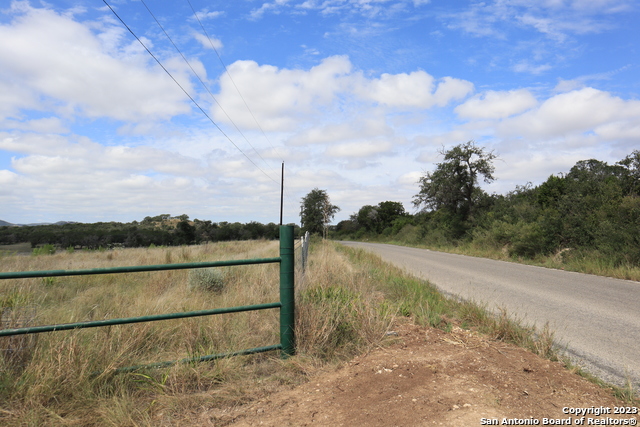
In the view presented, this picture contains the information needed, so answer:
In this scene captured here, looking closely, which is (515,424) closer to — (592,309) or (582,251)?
(592,309)

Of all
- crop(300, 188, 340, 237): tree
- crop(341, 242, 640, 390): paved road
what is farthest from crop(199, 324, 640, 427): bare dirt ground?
crop(300, 188, 340, 237): tree

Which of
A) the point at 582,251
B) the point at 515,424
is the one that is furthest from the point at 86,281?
the point at 582,251

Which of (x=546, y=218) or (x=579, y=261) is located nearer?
(x=579, y=261)

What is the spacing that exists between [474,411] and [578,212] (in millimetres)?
16381

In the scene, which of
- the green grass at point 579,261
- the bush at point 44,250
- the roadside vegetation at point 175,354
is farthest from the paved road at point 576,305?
the bush at point 44,250

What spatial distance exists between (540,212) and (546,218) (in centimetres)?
285

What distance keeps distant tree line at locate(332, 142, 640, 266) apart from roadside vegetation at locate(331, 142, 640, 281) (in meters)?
0.03

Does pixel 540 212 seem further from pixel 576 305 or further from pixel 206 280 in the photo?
pixel 206 280

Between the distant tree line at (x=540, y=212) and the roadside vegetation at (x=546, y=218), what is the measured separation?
0.03 m

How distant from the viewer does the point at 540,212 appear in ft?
66.4

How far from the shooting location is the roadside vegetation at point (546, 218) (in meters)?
13.0

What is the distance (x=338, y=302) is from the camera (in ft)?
15.8

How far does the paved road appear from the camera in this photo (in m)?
4.47

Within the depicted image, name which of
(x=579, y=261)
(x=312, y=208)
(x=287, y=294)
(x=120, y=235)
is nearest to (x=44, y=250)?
(x=120, y=235)
